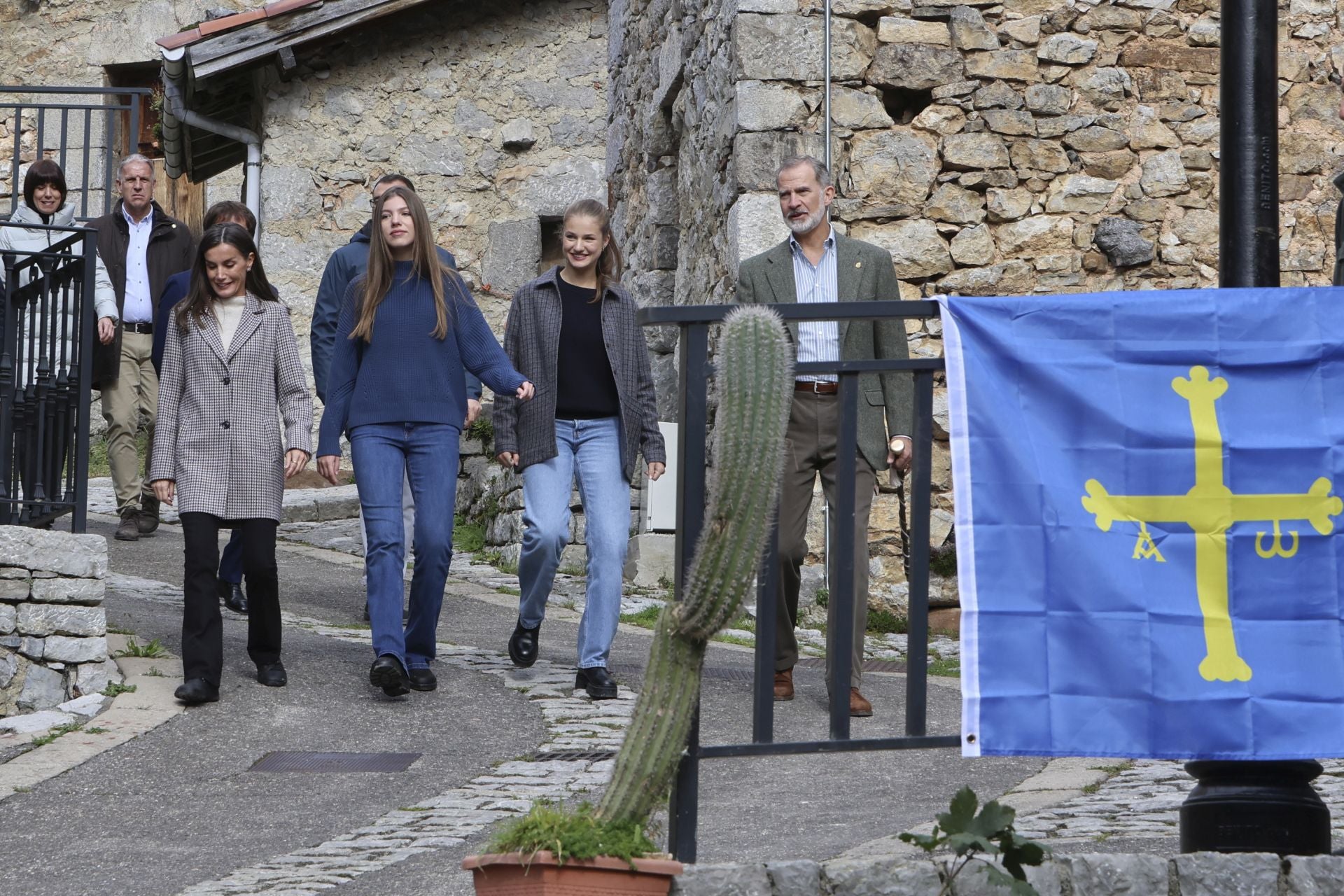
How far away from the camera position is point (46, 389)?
660cm

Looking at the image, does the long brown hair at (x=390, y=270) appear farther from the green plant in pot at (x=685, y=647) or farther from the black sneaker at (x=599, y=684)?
the green plant in pot at (x=685, y=647)

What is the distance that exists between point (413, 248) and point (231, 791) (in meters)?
2.07

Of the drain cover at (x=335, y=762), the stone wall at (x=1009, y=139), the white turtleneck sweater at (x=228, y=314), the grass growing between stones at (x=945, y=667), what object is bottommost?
the drain cover at (x=335, y=762)

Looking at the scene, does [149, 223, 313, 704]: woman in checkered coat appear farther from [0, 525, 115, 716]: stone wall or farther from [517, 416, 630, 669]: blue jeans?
[517, 416, 630, 669]: blue jeans

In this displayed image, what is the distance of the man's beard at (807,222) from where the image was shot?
608 cm

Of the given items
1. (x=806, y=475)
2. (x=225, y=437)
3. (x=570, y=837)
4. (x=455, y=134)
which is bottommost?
(x=570, y=837)

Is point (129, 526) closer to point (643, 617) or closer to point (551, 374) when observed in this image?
point (643, 617)

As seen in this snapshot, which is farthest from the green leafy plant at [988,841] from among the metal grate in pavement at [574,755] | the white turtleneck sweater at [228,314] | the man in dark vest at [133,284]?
the man in dark vest at [133,284]

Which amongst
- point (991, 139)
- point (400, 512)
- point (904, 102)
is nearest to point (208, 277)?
point (400, 512)

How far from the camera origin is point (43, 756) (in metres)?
5.41

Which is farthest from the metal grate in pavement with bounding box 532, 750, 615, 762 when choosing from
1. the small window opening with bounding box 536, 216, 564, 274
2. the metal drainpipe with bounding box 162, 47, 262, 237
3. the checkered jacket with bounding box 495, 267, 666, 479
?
the small window opening with bounding box 536, 216, 564, 274

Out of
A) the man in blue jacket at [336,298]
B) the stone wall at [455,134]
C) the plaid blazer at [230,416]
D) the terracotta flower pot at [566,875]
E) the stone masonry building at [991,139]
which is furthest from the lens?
the stone wall at [455,134]

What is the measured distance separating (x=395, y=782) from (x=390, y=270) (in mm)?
1905

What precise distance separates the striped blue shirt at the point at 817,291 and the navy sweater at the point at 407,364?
0.97 m
